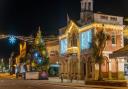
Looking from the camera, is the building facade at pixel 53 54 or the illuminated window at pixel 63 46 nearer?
the illuminated window at pixel 63 46

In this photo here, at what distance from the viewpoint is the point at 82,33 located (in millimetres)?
68375

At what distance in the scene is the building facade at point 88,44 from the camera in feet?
208

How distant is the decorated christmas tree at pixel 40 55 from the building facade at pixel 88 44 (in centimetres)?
1002

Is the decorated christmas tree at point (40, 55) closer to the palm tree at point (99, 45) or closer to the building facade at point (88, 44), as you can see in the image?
the building facade at point (88, 44)

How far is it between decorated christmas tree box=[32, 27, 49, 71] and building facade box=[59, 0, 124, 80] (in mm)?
10016

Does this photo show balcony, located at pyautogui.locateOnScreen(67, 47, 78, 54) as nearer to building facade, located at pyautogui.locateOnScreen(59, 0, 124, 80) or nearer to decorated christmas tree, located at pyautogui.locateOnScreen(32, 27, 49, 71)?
building facade, located at pyautogui.locateOnScreen(59, 0, 124, 80)

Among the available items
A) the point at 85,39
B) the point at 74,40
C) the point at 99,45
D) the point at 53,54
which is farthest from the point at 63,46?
the point at 99,45

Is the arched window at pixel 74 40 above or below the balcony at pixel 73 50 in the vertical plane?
above

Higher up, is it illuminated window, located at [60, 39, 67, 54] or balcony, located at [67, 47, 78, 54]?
illuminated window, located at [60, 39, 67, 54]

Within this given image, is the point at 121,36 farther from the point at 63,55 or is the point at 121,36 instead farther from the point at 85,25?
the point at 63,55

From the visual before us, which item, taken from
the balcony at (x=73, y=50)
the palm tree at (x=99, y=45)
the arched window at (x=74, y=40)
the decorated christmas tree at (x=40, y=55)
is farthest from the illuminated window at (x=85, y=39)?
the decorated christmas tree at (x=40, y=55)

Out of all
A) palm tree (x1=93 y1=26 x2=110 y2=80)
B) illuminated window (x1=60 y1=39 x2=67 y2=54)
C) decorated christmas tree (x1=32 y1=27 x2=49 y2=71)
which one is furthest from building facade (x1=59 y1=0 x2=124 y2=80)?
decorated christmas tree (x1=32 y1=27 x2=49 y2=71)

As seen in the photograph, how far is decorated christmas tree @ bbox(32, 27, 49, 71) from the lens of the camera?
85812 mm

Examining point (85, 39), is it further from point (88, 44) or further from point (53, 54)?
point (53, 54)
